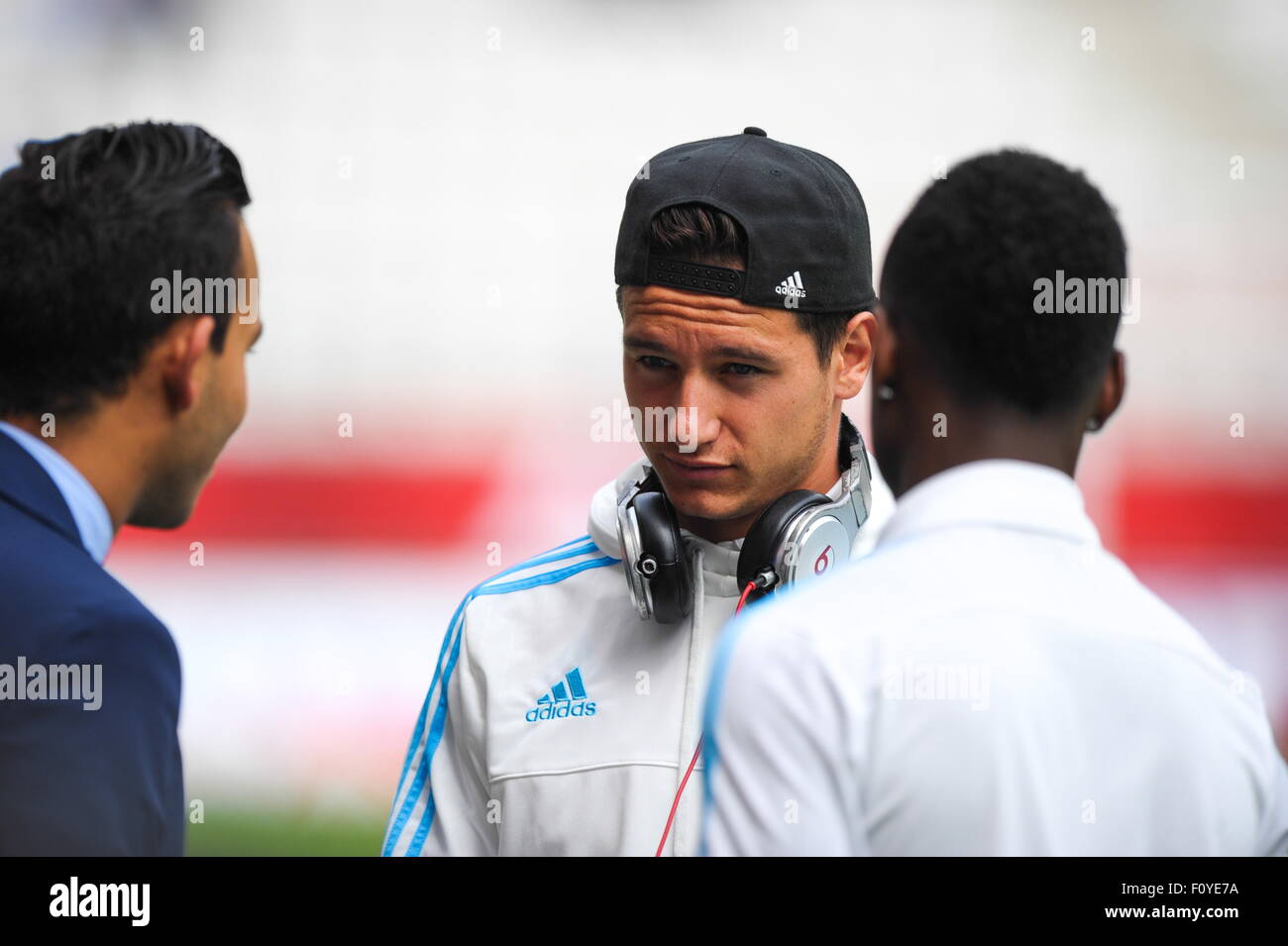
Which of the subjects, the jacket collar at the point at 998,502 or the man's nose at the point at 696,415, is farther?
the man's nose at the point at 696,415

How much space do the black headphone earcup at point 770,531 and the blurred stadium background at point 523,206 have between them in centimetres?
227

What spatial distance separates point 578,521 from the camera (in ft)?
12.1

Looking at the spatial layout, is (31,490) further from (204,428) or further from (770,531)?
(770,531)

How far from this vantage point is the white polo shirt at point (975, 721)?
899 mm

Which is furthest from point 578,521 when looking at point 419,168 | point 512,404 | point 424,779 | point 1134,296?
point 424,779

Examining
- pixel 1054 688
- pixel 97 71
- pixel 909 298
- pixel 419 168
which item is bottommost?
pixel 1054 688

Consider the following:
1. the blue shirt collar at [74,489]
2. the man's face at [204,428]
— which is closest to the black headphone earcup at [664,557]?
the man's face at [204,428]

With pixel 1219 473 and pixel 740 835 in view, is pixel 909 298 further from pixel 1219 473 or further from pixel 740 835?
pixel 1219 473

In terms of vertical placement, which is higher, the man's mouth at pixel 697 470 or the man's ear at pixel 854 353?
the man's ear at pixel 854 353

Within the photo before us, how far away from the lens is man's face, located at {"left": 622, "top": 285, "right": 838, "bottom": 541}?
1.53 m

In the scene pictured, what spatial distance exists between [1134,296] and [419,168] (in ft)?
7.23

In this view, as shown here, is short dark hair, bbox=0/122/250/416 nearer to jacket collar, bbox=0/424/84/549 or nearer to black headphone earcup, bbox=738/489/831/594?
jacket collar, bbox=0/424/84/549

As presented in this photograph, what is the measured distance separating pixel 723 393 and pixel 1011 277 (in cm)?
61

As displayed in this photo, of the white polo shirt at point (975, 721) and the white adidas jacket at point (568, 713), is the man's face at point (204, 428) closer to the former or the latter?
the white adidas jacket at point (568, 713)
